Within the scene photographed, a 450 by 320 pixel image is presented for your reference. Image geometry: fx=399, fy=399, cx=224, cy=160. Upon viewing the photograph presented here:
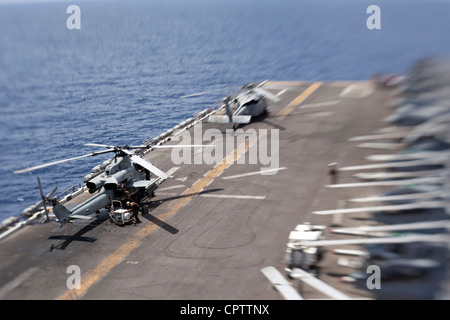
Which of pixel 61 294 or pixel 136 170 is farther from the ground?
pixel 136 170

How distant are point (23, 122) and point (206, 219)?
4540 cm

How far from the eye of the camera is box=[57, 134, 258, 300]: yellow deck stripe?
21.9 metres

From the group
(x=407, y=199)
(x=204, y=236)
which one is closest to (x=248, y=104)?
(x=204, y=236)

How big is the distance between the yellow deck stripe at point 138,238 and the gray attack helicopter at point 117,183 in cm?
276

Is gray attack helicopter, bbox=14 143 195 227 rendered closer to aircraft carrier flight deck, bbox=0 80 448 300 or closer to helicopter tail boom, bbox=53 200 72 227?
helicopter tail boom, bbox=53 200 72 227

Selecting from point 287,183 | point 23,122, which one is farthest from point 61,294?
point 23,122

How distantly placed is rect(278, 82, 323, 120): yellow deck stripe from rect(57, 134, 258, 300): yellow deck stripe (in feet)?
37.2

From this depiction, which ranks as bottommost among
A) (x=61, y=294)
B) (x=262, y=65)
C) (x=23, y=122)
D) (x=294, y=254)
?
(x=61, y=294)

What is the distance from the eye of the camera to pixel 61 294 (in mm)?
21359

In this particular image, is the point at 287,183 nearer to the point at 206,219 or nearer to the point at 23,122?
the point at 206,219

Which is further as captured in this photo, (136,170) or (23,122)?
(23,122)

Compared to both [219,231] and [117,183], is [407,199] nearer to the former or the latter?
[219,231]

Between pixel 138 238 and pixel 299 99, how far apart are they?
33846 millimetres

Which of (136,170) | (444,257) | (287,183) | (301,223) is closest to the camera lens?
(444,257)
